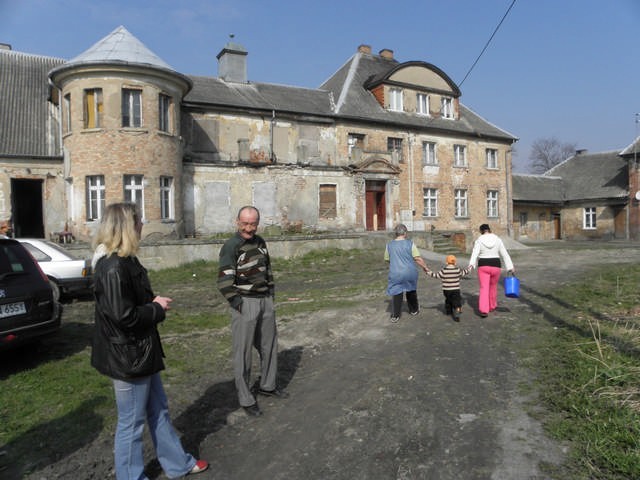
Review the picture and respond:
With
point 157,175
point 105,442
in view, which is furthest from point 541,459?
point 157,175

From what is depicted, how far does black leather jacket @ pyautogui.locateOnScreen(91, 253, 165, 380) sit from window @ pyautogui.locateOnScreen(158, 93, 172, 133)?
52.8 feet

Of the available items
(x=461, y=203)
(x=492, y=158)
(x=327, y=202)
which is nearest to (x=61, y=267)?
(x=327, y=202)

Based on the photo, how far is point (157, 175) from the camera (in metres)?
17.6

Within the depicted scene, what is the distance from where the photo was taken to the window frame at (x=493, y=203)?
99.1ft

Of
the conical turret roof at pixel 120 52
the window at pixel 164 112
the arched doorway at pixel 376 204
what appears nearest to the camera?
the conical turret roof at pixel 120 52

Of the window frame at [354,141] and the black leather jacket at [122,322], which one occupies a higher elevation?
the window frame at [354,141]

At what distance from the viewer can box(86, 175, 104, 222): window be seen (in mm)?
17047

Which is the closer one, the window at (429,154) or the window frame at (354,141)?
the window frame at (354,141)

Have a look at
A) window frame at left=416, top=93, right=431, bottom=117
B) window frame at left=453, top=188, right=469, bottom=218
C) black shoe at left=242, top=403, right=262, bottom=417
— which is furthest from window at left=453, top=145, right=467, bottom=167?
black shoe at left=242, top=403, right=262, bottom=417

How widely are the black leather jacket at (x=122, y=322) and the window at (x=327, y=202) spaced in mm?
20287

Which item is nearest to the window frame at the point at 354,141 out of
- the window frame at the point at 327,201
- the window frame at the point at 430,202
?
the window frame at the point at 327,201

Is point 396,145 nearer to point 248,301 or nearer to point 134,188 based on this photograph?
point 134,188

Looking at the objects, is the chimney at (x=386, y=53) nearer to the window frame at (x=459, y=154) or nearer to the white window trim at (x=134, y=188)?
the window frame at (x=459, y=154)

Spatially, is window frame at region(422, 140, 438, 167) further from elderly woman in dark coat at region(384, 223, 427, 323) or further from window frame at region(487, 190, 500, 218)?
elderly woman in dark coat at region(384, 223, 427, 323)
